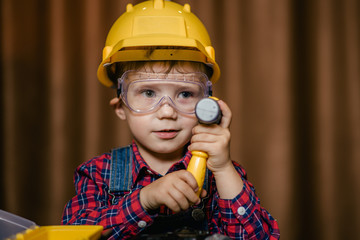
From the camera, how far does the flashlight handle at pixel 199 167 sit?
73 cm

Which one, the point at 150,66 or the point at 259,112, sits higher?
the point at 150,66

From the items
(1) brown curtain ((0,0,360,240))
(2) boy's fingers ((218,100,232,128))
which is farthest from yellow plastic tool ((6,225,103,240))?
(1) brown curtain ((0,0,360,240))

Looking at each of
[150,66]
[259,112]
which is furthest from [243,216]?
[259,112]

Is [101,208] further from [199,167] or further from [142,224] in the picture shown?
[199,167]

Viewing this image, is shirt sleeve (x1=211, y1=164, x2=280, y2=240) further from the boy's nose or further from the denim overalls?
the boy's nose

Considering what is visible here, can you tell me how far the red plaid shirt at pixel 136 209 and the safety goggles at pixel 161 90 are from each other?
16 centimetres

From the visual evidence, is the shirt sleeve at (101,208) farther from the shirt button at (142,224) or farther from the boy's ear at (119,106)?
the boy's ear at (119,106)

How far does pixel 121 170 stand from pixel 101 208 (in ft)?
0.49

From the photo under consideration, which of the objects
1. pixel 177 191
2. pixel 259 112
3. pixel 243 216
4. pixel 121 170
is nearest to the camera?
pixel 177 191

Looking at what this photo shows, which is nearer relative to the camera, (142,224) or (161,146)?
(142,224)

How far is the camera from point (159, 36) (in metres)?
0.87

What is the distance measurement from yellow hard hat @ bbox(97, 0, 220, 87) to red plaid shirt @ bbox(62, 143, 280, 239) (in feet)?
0.86

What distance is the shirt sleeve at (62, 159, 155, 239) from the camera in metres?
0.80

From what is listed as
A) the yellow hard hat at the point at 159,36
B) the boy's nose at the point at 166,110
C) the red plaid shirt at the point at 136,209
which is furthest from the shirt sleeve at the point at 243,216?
the yellow hard hat at the point at 159,36
